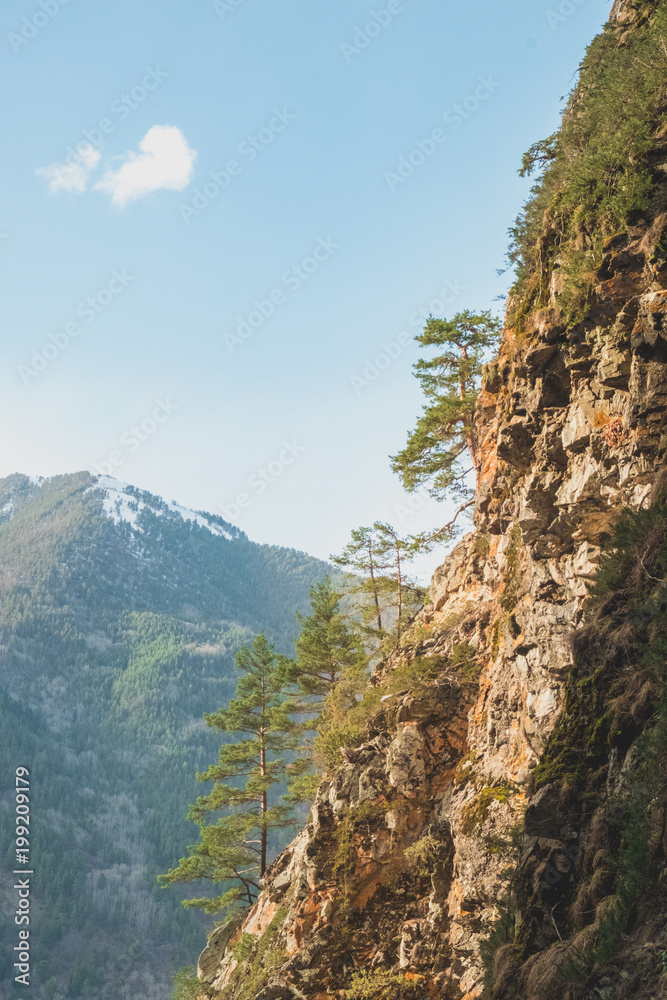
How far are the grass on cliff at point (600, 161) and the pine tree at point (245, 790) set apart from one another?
18.2 m

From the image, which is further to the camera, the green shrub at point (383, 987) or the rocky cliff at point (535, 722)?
the green shrub at point (383, 987)

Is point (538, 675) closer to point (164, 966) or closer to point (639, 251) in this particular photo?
point (639, 251)

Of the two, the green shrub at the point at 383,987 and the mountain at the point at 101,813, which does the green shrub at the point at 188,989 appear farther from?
the mountain at the point at 101,813

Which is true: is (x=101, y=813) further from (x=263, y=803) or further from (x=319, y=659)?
(x=319, y=659)

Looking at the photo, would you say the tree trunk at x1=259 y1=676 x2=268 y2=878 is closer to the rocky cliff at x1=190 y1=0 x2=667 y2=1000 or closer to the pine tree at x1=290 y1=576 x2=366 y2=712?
the pine tree at x1=290 y1=576 x2=366 y2=712

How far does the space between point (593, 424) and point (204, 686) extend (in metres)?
197

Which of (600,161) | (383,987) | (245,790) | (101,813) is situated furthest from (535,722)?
(101,813)

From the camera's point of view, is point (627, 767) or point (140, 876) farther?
point (140, 876)

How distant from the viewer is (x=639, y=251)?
30.4ft

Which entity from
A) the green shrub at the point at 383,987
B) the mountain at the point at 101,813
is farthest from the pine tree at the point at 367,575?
the mountain at the point at 101,813

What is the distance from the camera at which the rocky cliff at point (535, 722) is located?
576 centimetres

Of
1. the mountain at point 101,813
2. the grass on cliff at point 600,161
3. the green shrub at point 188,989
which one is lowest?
the mountain at point 101,813

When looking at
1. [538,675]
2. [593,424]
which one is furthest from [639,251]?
[538,675]

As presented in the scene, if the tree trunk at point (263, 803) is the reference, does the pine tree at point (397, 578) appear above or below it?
above
